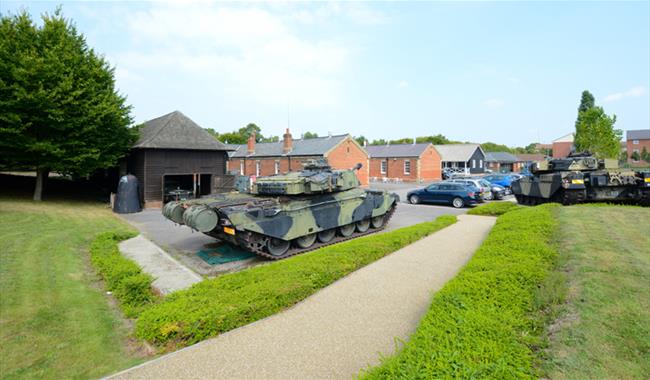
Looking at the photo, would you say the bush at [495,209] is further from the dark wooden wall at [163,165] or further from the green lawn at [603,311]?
the dark wooden wall at [163,165]

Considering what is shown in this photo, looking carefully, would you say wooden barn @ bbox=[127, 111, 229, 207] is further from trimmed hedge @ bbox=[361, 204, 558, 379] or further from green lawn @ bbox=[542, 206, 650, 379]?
green lawn @ bbox=[542, 206, 650, 379]

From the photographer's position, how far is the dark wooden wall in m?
21.0

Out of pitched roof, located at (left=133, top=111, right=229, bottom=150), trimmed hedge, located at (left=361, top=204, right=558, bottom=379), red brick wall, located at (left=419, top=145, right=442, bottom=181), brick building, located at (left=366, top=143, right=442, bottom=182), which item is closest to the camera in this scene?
trimmed hedge, located at (left=361, top=204, right=558, bottom=379)

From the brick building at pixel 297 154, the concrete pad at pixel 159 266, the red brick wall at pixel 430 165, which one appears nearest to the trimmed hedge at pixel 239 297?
the concrete pad at pixel 159 266

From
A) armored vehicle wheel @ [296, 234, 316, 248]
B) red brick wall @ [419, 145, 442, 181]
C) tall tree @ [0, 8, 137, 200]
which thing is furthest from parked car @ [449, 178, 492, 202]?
tall tree @ [0, 8, 137, 200]

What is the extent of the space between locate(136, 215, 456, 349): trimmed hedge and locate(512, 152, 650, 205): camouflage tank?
11998mm

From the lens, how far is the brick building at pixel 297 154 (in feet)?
112

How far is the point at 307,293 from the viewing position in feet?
21.6

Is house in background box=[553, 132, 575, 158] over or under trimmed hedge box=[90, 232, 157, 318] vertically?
over

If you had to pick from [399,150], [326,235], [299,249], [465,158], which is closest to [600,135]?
[399,150]

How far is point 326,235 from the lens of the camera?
1191 cm

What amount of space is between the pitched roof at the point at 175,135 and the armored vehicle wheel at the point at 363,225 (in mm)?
12911

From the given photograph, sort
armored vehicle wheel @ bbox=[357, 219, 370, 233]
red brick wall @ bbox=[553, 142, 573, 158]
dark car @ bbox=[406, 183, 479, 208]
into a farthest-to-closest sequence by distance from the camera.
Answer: red brick wall @ bbox=[553, 142, 573, 158] → dark car @ bbox=[406, 183, 479, 208] → armored vehicle wheel @ bbox=[357, 219, 370, 233]

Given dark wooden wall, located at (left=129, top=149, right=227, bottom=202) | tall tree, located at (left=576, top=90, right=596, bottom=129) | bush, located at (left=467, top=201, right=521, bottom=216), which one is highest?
tall tree, located at (left=576, top=90, right=596, bottom=129)
